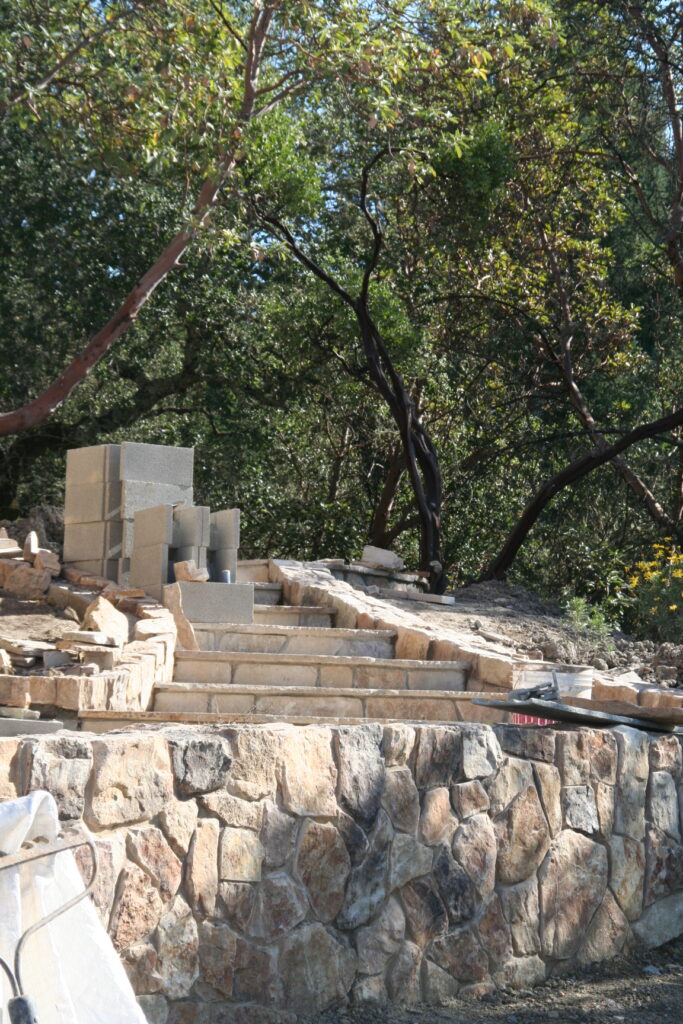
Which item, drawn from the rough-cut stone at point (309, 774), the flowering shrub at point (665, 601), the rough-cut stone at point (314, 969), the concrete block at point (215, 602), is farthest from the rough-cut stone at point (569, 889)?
the flowering shrub at point (665, 601)

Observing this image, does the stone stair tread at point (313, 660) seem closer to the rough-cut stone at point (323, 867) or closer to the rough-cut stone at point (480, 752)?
the rough-cut stone at point (480, 752)

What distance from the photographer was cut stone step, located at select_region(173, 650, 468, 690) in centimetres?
745

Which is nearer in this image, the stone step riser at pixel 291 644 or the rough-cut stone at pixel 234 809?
the rough-cut stone at pixel 234 809

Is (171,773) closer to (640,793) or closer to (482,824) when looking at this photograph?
(482,824)

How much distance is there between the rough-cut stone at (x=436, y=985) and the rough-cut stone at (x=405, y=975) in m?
0.03

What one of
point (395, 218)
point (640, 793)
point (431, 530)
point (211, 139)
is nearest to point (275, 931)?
point (640, 793)

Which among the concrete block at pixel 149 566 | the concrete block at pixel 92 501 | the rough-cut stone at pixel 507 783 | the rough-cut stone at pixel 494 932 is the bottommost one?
the rough-cut stone at pixel 494 932

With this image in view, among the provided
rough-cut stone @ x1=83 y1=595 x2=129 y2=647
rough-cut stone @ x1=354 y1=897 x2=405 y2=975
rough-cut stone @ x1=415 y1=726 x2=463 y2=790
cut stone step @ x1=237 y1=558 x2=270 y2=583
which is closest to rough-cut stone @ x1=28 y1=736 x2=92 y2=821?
rough-cut stone @ x1=354 y1=897 x2=405 y2=975

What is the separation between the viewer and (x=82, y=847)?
312 centimetres

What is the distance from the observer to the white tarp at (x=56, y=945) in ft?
7.82

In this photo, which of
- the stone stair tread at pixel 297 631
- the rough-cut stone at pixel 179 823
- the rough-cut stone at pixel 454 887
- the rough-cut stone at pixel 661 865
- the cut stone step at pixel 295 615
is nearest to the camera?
the rough-cut stone at pixel 179 823

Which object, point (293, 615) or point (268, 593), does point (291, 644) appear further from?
point (268, 593)

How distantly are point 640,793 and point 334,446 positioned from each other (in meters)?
12.1

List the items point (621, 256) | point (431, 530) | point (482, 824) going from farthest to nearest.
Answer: point (621, 256) → point (431, 530) → point (482, 824)
